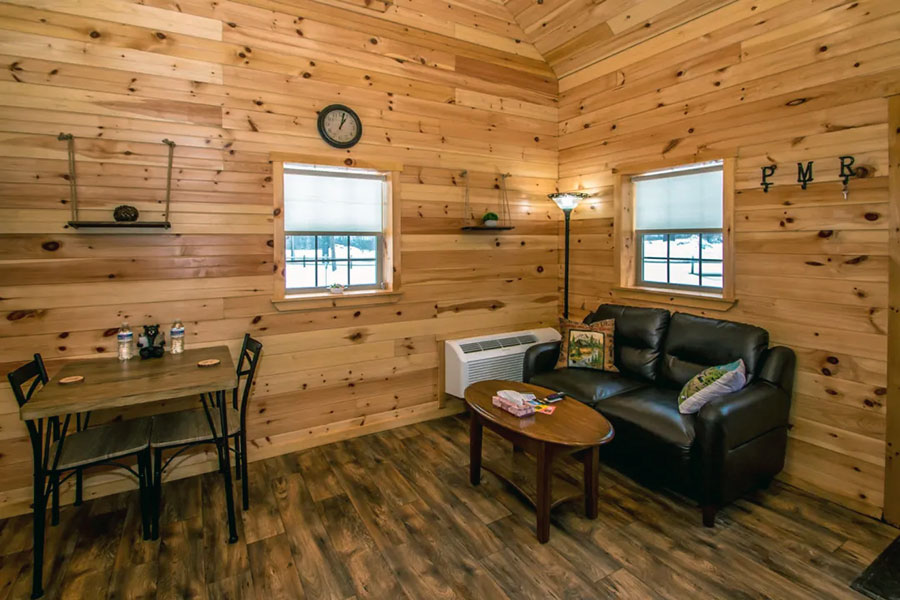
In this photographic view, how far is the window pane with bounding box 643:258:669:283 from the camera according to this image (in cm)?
395

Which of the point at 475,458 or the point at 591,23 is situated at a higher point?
the point at 591,23

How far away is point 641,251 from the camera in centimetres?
414

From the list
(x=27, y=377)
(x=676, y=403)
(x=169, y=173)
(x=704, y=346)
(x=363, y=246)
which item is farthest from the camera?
(x=363, y=246)

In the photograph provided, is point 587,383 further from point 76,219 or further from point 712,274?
point 76,219

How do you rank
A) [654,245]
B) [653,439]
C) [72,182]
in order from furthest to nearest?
[654,245], [72,182], [653,439]

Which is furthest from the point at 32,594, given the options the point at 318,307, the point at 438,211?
the point at 438,211

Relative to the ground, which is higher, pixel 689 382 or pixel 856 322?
pixel 856 322

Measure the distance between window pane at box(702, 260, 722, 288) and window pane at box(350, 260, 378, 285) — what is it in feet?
8.42

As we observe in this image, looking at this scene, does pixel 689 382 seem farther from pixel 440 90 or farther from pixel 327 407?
pixel 440 90

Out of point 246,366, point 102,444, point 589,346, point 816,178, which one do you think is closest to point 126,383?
point 102,444

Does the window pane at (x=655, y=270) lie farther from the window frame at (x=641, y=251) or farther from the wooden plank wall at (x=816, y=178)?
the wooden plank wall at (x=816, y=178)

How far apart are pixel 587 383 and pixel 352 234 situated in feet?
6.90

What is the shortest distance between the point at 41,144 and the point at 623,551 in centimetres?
383

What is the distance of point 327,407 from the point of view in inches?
144
